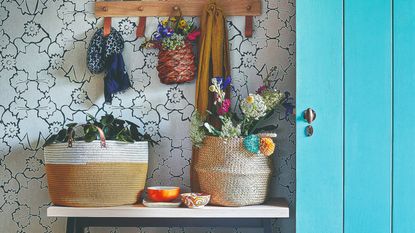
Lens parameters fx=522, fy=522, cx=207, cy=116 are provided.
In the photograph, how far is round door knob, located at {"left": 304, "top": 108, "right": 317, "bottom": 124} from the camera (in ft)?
7.73

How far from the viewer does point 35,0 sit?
2.96 metres

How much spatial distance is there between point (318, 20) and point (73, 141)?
1.31 metres

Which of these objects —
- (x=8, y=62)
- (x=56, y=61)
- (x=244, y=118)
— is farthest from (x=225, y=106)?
(x=8, y=62)

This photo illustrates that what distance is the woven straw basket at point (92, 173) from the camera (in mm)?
2525

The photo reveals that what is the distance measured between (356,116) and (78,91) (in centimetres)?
151

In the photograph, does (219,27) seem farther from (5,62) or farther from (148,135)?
(5,62)

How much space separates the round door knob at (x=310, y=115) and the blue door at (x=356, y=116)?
19mm

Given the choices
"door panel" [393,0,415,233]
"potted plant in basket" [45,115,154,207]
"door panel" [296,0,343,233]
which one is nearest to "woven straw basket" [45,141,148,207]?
"potted plant in basket" [45,115,154,207]

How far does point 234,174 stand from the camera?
2.47 meters

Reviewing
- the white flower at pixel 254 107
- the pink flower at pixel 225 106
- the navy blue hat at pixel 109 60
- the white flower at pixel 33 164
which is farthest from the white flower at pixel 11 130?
the white flower at pixel 254 107

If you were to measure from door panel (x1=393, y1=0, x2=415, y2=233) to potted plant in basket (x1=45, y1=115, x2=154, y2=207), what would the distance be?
1.22 metres

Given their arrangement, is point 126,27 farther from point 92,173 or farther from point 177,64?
point 92,173

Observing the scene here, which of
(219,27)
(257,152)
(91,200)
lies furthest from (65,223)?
(219,27)

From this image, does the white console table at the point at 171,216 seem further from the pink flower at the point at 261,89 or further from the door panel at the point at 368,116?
the pink flower at the point at 261,89
